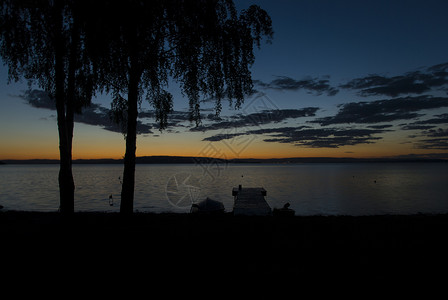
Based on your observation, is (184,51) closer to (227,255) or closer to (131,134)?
(131,134)

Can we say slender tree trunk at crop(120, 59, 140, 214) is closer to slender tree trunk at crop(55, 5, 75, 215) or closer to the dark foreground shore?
the dark foreground shore

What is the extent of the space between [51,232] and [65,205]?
1.01 metres

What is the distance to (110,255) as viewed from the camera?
740cm

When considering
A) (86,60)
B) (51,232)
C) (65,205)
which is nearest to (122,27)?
(86,60)

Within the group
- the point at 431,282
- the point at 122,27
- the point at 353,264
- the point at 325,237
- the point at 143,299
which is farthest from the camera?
the point at 122,27

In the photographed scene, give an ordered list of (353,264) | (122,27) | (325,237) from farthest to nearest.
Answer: (122,27) < (325,237) < (353,264)

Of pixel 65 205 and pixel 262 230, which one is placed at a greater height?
pixel 65 205

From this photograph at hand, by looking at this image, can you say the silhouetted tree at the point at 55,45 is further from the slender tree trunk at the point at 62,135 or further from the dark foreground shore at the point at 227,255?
the dark foreground shore at the point at 227,255

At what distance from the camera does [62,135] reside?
32.5 ft

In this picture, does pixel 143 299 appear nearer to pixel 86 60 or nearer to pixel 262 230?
pixel 262 230

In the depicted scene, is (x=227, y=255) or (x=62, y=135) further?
(x=62, y=135)

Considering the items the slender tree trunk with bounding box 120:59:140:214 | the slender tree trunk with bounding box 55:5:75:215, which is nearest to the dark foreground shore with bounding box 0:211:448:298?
the slender tree trunk with bounding box 55:5:75:215

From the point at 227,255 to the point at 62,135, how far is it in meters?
7.26

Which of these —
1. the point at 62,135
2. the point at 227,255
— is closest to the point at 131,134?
the point at 62,135
